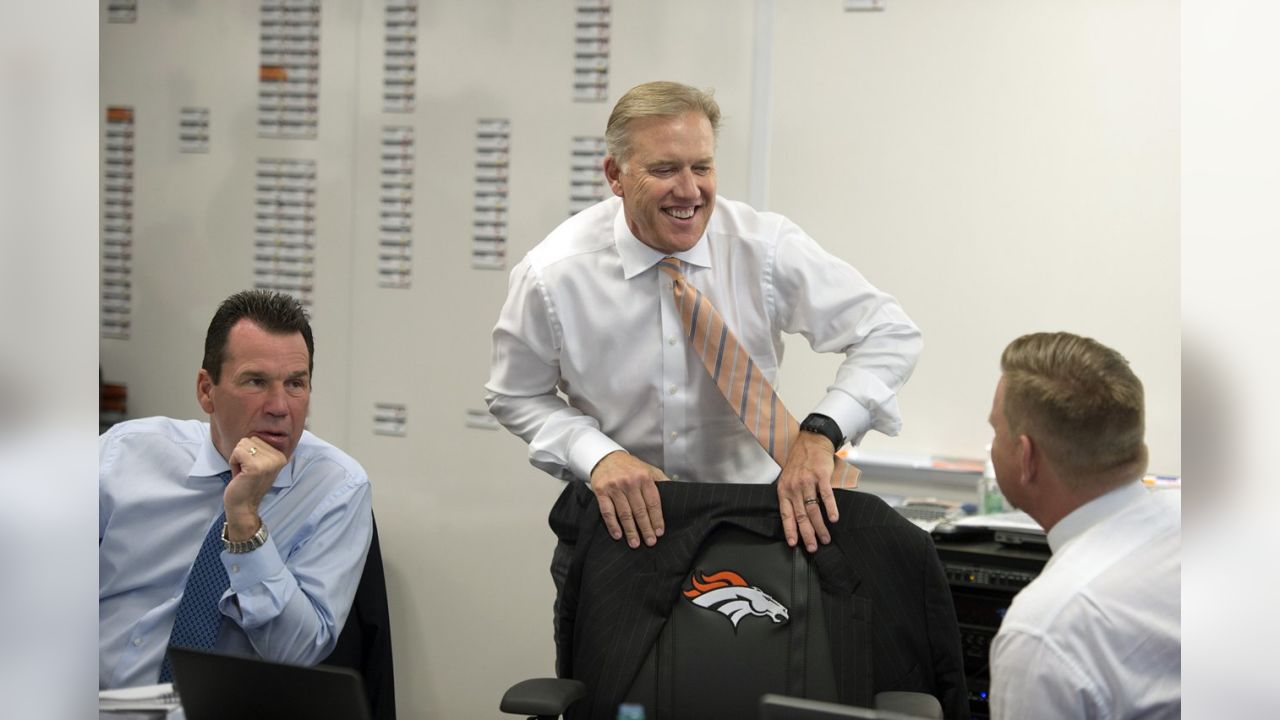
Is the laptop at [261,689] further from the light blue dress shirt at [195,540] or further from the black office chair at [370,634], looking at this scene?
the black office chair at [370,634]

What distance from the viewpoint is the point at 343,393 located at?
12.4 feet

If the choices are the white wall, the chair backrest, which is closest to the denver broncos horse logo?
the chair backrest

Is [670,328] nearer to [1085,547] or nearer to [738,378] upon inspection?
[738,378]

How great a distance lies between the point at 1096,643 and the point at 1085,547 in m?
0.12

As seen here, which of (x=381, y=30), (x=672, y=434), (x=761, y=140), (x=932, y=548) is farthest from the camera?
(x=381, y=30)

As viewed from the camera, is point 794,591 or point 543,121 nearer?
point 794,591

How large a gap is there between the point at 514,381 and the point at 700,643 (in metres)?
0.66

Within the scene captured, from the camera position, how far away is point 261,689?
4.15ft

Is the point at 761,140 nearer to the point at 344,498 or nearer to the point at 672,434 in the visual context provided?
the point at 672,434

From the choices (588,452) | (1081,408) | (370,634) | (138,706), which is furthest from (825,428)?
(138,706)

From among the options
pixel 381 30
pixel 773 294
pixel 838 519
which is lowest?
pixel 838 519

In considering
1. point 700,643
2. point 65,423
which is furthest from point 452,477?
point 65,423

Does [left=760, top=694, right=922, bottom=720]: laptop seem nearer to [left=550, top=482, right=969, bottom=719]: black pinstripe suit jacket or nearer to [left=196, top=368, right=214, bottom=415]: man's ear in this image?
[left=550, top=482, right=969, bottom=719]: black pinstripe suit jacket

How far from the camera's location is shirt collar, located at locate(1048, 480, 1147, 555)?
148 cm
